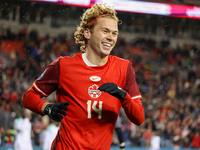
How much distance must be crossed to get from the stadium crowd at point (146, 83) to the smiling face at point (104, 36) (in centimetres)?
775

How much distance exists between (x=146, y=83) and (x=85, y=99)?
12.6 metres

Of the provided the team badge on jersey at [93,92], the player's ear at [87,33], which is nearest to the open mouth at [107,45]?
the player's ear at [87,33]

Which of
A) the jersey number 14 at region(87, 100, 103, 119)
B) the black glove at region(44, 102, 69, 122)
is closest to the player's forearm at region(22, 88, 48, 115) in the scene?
the black glove at region(44, 102, 69, 122)

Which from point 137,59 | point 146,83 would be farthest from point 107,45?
point 137,59

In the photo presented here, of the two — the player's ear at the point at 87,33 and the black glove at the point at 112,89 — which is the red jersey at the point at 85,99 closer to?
the black glove at the point at 112,89

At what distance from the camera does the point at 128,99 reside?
2.23 metres

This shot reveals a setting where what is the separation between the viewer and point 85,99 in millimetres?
2391

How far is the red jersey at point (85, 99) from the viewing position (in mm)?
2350

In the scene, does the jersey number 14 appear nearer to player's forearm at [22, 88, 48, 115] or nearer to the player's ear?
player's forearm at [22, 88, 48, 115]

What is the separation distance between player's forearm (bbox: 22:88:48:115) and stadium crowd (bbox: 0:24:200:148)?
24.6 ft

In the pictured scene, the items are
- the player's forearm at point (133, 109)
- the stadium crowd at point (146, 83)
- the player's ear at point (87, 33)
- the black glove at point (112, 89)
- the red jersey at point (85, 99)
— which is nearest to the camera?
the black glove at point (112, 89)

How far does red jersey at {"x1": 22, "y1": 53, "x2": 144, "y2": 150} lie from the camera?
2350mm

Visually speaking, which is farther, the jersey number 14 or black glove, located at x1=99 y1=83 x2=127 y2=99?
the jersey number 14

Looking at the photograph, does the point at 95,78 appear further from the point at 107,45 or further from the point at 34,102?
the point at 34,102
